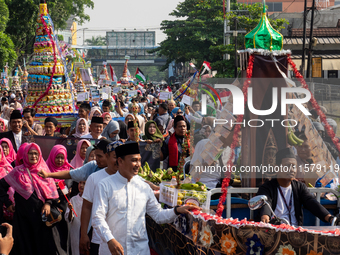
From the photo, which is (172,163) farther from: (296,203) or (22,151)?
(296,203)

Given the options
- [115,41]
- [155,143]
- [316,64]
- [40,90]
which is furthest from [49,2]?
[115,41]

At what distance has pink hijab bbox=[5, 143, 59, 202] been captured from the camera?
19.4 ft

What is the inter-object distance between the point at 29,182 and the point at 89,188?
6.03 feet

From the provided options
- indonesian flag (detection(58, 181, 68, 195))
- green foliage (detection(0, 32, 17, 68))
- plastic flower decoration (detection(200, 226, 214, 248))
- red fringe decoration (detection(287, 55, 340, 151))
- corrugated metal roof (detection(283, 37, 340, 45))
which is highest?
corrugated metal roof (detection(283, 37, 340, 45))

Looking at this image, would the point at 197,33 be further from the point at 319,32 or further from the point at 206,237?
the point at 206,237

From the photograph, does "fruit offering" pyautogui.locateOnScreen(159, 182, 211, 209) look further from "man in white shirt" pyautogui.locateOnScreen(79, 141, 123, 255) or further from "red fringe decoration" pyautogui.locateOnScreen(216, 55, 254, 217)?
"man in white shirt" pyautogui.locateOnScreen(79, 141, 123, 255)

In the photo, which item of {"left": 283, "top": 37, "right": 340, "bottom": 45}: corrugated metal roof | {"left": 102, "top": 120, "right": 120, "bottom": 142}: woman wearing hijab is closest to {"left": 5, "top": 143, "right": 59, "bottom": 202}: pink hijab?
{"left": 102, "top": 120, "right": 120, "bottom": 142}: woman wearing hijab

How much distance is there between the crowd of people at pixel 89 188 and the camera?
407 cm

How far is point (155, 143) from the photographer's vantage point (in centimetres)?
869

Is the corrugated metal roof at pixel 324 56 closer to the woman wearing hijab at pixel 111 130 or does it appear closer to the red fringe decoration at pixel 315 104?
the woman wearing hijab at pixel 111 130

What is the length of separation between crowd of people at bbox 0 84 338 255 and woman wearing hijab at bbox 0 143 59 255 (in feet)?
0.04

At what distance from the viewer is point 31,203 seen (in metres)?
5.91

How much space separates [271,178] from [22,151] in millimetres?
3075

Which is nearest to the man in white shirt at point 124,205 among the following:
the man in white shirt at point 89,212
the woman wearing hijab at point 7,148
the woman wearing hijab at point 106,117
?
the man in white shirt at point 89,212
